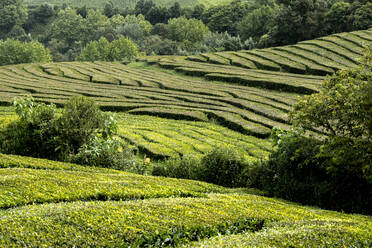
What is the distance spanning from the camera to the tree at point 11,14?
111 m

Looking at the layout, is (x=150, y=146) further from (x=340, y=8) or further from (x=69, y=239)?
(x=340, y=8)

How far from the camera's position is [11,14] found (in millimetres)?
111812

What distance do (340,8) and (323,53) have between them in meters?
15.1

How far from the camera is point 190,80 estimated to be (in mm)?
36750

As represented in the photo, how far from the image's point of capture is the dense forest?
5297cm

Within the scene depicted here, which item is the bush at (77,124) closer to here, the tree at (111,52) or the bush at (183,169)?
the bush at (183,169)

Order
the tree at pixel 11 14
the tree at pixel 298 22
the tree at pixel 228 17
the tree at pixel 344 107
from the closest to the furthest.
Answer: the tree at pixel 344 107, the tree at pixel 298 22, the tree at pixel 228 17, the tree at pixel 11 14

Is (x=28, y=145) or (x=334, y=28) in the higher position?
(x=334, y=28)

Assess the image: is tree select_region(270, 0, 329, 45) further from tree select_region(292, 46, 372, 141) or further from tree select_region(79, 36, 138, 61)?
tree select_region(292, 46, 372, 141)

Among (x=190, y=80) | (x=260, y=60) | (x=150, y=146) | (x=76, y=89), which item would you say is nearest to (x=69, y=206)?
(x=150, y=146)

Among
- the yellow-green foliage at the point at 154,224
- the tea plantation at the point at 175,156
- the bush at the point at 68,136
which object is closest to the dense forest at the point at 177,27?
the tea plantation at the point at 175,156

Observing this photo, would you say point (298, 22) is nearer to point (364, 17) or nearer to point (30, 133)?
point (364, 17)

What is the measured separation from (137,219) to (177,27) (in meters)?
76.5

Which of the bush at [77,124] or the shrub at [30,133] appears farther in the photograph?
the shrub at [30,133]
